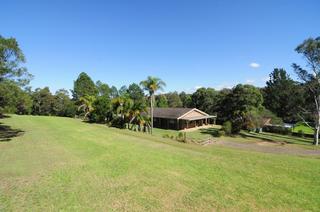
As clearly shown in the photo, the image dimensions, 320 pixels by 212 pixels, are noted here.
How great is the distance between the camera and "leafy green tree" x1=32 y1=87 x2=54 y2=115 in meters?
53.8

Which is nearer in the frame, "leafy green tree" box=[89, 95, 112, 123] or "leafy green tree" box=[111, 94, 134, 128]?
"leafy green tree" box=[111, 94, 134, 128]

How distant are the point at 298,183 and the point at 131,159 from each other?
8.50 meters

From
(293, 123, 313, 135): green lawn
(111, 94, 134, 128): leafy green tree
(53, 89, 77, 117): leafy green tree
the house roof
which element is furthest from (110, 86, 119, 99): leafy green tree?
(293, 123, 313, 135): green lawn

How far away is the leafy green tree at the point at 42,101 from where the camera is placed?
2120 inches

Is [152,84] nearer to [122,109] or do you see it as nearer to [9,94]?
[122,109]

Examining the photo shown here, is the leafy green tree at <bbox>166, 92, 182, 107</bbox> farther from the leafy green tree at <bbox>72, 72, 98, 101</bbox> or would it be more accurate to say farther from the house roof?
the house roof

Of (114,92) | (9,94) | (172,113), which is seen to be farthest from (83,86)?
(9,94)

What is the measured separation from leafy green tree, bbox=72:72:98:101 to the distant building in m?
23.5

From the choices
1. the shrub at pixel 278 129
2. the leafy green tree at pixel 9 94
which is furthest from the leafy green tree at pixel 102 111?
the shrub at pixel 278 129

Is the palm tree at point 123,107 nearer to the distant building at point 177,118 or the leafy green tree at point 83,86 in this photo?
the distant building at point 177,118

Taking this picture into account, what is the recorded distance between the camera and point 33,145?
16219 millimetres

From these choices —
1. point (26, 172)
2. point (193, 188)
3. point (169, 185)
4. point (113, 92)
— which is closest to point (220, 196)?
point (193, 188)

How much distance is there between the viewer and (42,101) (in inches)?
2157

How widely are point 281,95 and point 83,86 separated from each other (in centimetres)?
5096
